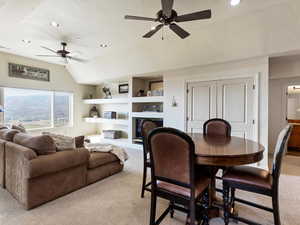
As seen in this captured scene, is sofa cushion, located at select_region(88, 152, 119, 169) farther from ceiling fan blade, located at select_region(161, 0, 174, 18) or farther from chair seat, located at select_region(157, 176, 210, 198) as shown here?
ceiling fan blade, located at select_region(161, 0, 174, 18)

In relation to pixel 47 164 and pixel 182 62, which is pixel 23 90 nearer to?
pixel 47 164

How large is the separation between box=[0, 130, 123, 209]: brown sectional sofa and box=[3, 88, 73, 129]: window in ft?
9.48

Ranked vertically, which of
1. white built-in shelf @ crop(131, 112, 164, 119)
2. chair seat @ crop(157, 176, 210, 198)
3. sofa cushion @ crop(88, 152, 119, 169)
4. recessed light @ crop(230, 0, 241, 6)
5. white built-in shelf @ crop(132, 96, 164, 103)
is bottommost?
sofa cushion @ crop(88, 152, 119, 169)

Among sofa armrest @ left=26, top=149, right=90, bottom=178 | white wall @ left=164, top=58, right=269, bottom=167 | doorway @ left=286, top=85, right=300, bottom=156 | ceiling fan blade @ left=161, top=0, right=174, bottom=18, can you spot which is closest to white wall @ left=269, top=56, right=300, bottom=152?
doorway @ left=286, top=85, right=300, bottom=156

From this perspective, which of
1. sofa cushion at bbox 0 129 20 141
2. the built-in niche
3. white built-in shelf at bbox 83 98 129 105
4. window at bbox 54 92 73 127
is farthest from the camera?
window at bbox 54 92 73 127

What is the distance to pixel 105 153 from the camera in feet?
10.3

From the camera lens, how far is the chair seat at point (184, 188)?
59.8 inches

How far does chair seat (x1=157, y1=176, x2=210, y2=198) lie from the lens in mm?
1519

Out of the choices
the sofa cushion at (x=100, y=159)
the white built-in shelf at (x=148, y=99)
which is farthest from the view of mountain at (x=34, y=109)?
the sofa cushion at (x=100, y=159)

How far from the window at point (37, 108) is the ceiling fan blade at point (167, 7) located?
532cm

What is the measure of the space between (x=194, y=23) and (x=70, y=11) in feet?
7.37

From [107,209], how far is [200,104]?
3.26 meters

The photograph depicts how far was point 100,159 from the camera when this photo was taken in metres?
2.96

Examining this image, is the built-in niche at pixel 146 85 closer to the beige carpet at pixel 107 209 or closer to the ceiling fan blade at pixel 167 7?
the ceiling fan blade at pixel 167 7
